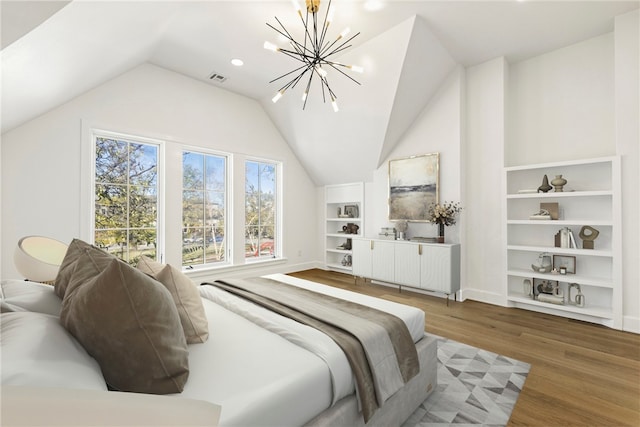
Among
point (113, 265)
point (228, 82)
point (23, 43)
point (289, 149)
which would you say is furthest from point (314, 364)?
point (289, 149)

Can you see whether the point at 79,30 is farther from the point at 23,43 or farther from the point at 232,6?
the point at 232,6

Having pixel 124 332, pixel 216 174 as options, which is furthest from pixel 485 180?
pixel 124 332

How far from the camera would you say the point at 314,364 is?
4.33 ft

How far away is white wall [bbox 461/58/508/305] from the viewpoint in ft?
12.3

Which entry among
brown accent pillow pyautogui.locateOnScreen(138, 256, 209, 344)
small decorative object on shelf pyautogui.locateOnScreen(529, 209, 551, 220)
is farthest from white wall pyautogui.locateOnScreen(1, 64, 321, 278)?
small decorative object on shelf pyautogui.locateOnScreen(529, 209, 551, 220)

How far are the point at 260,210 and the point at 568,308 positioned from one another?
14.3 feet

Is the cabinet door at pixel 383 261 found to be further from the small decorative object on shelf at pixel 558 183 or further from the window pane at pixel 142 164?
the window pane at pixel 142 164

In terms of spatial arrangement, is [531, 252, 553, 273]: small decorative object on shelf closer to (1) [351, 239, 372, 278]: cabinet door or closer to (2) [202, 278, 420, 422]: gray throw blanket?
(1) [351, 239, 372, 278]: cabinet door

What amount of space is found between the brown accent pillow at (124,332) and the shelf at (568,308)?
3781 mm

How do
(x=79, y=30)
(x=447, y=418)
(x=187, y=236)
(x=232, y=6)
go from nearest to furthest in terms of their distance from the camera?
(x=447, y=418)
(x=79, y=30)
(x=232, y=6)
(x=187, y=236)

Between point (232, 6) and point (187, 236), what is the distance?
2934 mm

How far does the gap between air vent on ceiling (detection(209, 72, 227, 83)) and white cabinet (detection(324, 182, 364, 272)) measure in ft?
8.61

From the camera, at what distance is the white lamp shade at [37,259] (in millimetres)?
1928

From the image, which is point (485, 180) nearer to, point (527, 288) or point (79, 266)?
point (527, 288)
